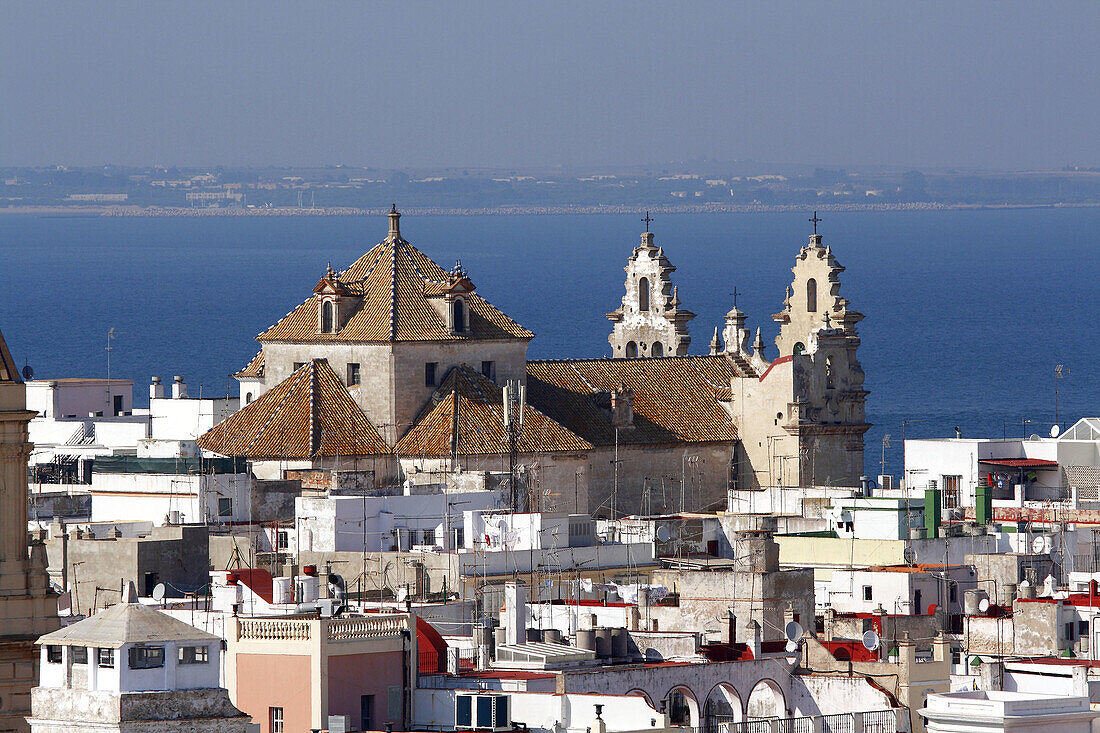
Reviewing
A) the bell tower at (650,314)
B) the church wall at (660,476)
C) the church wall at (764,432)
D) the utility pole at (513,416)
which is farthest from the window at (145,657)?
the bell tower at (650,314)

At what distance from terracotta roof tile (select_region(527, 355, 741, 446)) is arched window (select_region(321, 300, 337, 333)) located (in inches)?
176

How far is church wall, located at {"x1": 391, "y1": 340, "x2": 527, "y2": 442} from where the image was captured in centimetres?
6612

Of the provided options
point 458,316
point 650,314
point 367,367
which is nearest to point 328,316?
point 367,367

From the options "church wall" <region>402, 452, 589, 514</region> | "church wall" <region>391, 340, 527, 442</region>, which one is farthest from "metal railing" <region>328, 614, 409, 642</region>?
"church wall" <region>391, 340, 527, 442</region>

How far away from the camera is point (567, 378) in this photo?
7025cm

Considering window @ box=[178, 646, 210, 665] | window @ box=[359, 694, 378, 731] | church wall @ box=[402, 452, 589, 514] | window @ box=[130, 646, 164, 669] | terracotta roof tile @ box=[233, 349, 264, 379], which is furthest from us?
terracotta roof tile @ box=[233, 349, 264, 379]

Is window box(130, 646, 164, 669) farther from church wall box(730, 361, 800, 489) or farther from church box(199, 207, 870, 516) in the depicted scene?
church wall box(730, 361, 800, 489)

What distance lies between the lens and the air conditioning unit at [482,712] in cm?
3306

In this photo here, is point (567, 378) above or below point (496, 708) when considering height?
above

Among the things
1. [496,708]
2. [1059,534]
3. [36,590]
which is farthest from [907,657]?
[1059,534]

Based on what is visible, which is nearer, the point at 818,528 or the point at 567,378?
the point at 818,528

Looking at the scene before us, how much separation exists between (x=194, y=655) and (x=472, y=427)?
37733 millimetres

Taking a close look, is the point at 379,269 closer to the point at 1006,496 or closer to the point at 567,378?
the point at 567,378

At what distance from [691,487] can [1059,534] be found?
1505 centimetres
